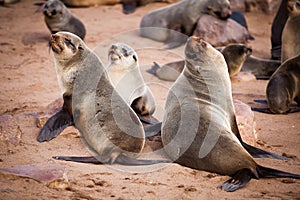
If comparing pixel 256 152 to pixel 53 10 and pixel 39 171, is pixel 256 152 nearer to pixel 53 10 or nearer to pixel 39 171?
pixel 39 171

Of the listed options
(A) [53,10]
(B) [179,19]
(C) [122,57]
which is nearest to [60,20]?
(A) [53,10]

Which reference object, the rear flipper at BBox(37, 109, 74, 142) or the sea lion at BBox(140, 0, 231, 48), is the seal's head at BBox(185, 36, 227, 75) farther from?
the sea lion at BBox(140, 0, 231, 48)

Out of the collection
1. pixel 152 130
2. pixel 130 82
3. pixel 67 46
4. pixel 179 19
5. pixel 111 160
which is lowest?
pixel 179 19

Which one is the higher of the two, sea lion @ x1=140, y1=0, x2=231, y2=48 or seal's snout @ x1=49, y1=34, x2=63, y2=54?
seal's snout @ x1=49, y1=34, x2=63, y2=54

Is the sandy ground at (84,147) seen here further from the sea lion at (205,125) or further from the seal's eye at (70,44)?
the seal's eye at (70,44)

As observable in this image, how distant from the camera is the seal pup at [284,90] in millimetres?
6434

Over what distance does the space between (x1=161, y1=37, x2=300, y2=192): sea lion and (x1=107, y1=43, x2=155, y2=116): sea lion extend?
0.94m

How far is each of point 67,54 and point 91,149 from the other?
3.25 feet

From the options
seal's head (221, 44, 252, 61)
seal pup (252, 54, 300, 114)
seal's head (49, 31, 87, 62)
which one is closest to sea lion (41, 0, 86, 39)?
seal's head (221, 44, 252, 61)

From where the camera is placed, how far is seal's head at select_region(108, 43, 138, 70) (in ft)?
19.5

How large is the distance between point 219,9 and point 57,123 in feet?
19.5

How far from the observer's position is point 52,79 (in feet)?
24.1

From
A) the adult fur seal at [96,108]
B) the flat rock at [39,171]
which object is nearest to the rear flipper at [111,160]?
the adult fur seal at [96,108]

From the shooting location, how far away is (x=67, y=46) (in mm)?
4945
